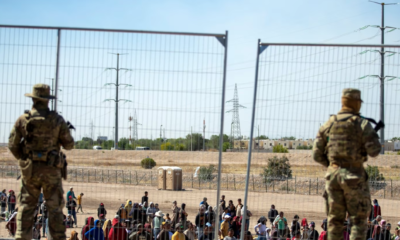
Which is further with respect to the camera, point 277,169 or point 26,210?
point 277,169

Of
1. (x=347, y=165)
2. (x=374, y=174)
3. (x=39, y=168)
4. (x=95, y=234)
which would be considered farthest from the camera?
(x=95, y=234)

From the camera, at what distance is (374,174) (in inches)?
320

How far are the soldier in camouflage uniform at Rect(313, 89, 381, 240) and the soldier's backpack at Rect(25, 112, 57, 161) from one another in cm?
386

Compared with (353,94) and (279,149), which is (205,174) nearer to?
(279,149)

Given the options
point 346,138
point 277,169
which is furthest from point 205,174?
point 346,138

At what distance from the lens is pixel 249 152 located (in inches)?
269

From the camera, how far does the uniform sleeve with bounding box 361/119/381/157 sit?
5523 millimetres

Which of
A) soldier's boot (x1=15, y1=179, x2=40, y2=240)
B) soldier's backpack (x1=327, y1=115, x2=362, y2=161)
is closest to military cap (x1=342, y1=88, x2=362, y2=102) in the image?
soldier's backpack (x1=327, y1=115, x2=362, y2=161)

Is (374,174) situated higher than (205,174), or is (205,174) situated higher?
(374,174)

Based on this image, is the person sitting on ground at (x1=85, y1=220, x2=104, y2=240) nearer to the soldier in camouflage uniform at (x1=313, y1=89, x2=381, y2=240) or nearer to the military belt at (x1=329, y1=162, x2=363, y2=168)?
the soldier in camouflage uniform at (x1=313, y1=89, x2=381, y2=240)

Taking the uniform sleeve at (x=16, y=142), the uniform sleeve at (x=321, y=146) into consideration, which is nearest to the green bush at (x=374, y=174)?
the uniform sleeve at (x=321, y=146)

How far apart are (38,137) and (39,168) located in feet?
1.40

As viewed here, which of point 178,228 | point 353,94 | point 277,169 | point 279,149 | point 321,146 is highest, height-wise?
point 353,94

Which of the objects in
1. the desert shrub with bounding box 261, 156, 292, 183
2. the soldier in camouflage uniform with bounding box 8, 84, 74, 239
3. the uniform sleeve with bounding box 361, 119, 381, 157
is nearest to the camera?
the uniform sleeve with bounding box 361, 119, 381, 157
